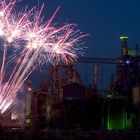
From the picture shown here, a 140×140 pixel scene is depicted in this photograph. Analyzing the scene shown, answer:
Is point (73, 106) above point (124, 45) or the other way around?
the other way around

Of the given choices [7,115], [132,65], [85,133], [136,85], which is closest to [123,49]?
[132,65]

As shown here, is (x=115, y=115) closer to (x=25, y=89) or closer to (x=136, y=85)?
(x=136, y=85)

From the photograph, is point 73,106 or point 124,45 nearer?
point 73,106

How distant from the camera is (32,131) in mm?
41656

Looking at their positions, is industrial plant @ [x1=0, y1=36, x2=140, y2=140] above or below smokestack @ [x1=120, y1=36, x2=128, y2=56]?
below

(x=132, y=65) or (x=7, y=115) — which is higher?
(x=132, y=65)

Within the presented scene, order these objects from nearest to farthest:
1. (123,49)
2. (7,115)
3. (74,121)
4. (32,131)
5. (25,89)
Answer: (32,131) → (74,121) → (7,115) → (25,89) → (123,49)

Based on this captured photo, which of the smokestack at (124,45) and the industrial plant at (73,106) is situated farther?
the smokestack at (124,45)

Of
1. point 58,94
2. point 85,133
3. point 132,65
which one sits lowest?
point 85,133

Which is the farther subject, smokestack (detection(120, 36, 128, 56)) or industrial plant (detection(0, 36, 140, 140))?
smokestack (detection(120, 36, 128, 56))

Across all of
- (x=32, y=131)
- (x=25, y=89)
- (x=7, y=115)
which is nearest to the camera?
(x=32, y=131)

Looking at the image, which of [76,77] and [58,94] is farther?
[76,77]

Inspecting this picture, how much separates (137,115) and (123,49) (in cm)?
1761

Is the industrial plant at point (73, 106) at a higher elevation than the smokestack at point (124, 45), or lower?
lower
